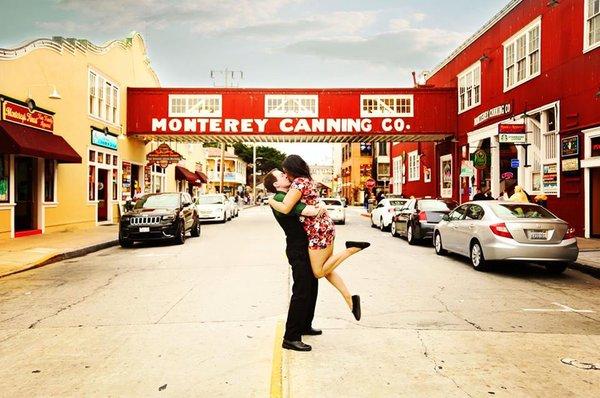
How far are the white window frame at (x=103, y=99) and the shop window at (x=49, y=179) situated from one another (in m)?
3.56

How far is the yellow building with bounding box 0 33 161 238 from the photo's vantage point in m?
15.8

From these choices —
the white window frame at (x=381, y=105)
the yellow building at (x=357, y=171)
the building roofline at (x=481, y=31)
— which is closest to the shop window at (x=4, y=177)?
the white window frame at (x=381, y=105)

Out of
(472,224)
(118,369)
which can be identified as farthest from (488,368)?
(472,224)

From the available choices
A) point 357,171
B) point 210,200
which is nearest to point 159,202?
point 210,200

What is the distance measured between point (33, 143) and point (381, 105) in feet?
54.8

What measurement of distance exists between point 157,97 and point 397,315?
23.0m

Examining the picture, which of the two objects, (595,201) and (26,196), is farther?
(26,196)

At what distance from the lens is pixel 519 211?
9969 mm

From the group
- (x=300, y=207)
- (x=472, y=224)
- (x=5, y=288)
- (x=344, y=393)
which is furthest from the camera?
(x=472, y=224)

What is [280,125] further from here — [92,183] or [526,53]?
[526,53]

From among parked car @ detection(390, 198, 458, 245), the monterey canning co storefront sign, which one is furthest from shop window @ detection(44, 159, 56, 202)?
parked car @ detection(390, 198, 458, 245)

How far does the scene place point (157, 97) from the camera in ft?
87.4

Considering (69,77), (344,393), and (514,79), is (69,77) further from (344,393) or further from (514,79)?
(344,393)

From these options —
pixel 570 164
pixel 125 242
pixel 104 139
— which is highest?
pixel 104 139
